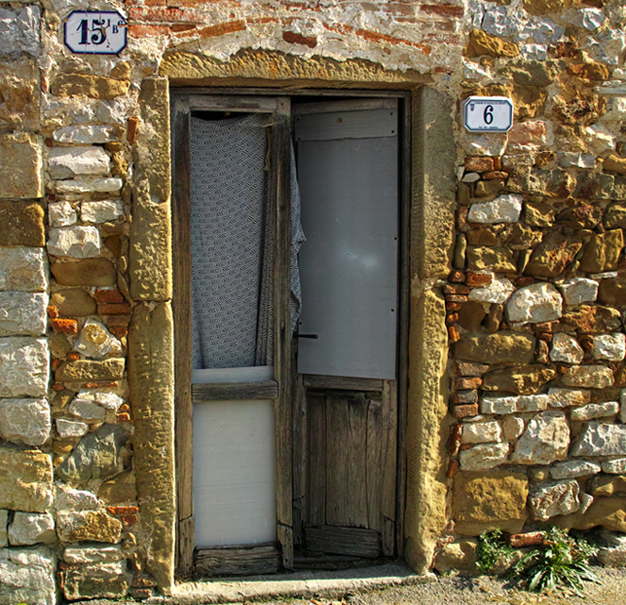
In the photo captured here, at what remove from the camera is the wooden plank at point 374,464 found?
128 inches

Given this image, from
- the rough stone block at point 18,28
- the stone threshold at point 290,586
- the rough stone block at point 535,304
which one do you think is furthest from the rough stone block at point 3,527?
the rough stone block at point 535,304

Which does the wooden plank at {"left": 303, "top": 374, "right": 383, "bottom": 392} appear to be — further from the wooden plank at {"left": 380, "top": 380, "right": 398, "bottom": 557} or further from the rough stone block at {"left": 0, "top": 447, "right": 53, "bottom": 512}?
the rough stone block at {"left": 0, "top": 447, "right": 53, "bottom": 512}

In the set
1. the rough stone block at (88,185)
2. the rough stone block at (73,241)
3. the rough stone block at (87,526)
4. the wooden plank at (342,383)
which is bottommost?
the rough stone block at (87,526)

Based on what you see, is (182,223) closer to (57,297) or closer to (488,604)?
(57,297)

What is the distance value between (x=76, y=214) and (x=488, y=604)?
247 centimetres

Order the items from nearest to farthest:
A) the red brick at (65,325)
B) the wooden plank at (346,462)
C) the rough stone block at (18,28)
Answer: the rough stone block at (18,28), the red brick at (65,325), the wooden plank at (346,462)

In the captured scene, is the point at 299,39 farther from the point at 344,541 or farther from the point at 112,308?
the point at 344,541

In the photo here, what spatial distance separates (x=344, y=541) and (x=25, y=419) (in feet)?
5.47

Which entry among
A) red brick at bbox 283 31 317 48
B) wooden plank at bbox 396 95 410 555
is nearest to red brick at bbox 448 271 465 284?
wooden plank at bbox 396 95 410 555

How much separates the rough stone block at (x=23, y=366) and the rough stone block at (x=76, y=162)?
27.6 inches

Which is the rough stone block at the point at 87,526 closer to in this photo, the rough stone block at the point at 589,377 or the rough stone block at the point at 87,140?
the rough stone block at the point at 87,140

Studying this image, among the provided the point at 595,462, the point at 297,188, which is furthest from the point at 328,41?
the point at 595,462

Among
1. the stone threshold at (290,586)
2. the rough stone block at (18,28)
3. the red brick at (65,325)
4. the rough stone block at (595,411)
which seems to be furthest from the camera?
A: the rough stone block at (595,411)

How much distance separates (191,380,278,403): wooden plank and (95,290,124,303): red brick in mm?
552
